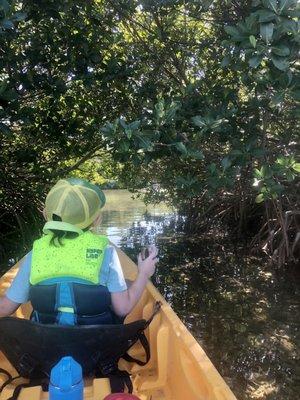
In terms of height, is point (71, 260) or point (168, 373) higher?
point (71, 260)

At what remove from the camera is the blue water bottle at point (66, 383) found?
54.7 inches

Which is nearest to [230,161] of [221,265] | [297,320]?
[297,320]

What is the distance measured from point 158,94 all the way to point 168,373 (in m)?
3.58

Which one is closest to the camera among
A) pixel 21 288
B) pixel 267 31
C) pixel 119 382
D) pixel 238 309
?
pixel 21 288

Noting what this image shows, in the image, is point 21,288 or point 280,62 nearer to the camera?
point 21,288

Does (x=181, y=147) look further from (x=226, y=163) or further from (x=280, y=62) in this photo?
(x=280, y=62)

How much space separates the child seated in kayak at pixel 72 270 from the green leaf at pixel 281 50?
1.41 metres

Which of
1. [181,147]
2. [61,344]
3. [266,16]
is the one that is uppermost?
[266,16]

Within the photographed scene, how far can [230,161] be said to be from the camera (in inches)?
131

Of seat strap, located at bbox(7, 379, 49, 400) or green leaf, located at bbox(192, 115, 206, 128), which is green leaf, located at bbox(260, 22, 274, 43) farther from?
seat strap, located at bbox(7, 379, 49, 400)

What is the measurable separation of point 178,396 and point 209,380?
1.48 feet

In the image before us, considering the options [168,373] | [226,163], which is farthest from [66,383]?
[226,163]

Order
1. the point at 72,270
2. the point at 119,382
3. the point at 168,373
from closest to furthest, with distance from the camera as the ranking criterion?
the point at 72,270 → the point at 119,382 → the point at 168,373

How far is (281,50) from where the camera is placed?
8.40ft
